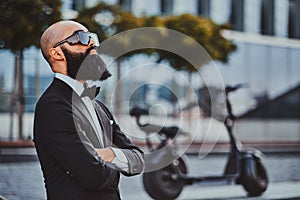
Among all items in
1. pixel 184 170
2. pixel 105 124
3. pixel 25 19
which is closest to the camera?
pixel 105 124

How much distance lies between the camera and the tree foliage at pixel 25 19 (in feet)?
15.8

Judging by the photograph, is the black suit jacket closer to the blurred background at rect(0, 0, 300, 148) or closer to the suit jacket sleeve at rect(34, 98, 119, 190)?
the suit jacket sleeve at rect(34, 98, 119, 190)

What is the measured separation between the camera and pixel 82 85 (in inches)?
80.8

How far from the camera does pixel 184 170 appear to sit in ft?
20.9

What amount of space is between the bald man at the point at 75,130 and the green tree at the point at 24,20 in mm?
2740

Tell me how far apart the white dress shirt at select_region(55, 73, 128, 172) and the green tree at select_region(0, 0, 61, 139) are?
2.77 m

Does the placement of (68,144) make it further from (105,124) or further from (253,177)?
(253,177)

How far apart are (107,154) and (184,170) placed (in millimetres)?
4393

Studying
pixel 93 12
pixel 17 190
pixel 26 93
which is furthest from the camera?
pixel 93 12

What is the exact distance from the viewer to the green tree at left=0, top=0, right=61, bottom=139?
482cm

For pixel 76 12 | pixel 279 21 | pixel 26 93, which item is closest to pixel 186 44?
pixel 76 12

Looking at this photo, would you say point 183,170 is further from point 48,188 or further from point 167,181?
point 48,188

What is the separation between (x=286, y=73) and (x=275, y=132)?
8.83 feet

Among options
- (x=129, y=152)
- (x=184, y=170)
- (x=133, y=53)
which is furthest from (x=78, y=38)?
(x=133, y=53)
